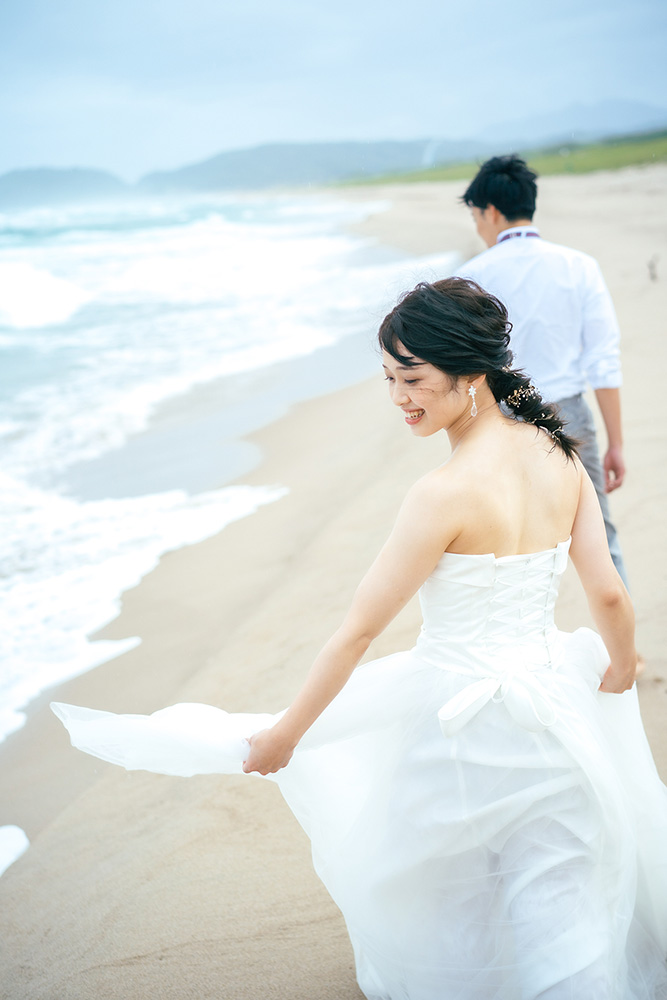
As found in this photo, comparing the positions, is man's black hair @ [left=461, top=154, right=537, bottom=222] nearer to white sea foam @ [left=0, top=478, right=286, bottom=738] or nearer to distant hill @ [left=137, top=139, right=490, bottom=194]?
white sea foam @ [left=0, top=478, right=286, bottom=738]

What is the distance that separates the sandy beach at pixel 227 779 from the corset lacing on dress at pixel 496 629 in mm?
1071

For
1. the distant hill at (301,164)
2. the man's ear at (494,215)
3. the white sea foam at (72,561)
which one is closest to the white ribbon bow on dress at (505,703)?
the man's ear at (494,215)

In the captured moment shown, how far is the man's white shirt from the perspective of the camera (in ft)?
10.1

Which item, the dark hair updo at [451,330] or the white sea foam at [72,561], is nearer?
the dark hair updo at [451,330]

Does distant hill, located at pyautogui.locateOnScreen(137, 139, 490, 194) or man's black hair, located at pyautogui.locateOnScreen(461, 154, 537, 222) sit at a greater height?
distant hill, located at pyautogui.locateOnScreen(137, 139, 490, 194)

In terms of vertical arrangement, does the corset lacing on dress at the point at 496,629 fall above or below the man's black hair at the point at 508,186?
below

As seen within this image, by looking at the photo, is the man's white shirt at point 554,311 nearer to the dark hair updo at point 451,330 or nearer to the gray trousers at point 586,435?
the gray trousers at point 586,435

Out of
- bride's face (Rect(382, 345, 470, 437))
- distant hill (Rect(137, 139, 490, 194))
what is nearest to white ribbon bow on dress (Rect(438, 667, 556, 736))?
bride's face (Rect(382, 345, 470, 437))

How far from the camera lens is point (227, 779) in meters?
2.98

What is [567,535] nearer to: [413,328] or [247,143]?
[413,328]

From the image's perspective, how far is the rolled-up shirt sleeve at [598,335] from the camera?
309 centimetres

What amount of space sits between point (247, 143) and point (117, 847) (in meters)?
97.4

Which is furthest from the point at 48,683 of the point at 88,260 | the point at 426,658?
the point at 88,260

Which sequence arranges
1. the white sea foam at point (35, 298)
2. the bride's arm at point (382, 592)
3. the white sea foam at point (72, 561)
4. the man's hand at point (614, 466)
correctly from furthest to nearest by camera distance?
the white sea foam at point (35, 298), the white sea foam at point (72, 561), the man's hand at point (614, 466), the bride's arm at point (382, 592)
